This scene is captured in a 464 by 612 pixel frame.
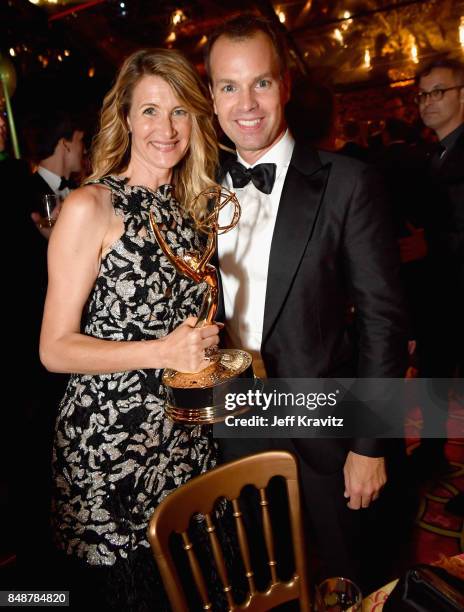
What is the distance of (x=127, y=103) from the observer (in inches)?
72.2

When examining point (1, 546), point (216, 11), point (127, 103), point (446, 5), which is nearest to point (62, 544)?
point (1, 546)

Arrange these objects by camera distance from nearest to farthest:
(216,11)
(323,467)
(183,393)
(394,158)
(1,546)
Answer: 1. (183,393)
2. (323,467)
3. (1,546)
4. (394,158)
5. (216,11)

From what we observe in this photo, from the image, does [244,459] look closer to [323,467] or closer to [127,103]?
[323,467]

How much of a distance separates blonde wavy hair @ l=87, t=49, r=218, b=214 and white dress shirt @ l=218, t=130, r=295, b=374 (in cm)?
23

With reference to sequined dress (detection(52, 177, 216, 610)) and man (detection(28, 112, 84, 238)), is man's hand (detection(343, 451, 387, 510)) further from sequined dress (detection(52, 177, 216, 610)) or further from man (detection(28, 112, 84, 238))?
man (detection(28, 112, 84, 238))

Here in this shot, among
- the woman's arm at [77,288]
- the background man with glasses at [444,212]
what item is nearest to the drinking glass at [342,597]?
the woman's arm at [77,288]

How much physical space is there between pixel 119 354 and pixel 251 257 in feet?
2.01

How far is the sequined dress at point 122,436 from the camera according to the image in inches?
65.5

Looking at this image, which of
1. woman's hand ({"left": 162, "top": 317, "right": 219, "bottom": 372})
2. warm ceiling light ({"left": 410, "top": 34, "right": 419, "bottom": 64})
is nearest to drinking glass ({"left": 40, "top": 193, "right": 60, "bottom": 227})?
woman's hand ({"left": 162, "top": 317, "right": 219, "bottom": 372})

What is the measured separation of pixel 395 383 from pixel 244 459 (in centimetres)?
63

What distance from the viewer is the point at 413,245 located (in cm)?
332

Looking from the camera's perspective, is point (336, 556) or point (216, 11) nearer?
point (336, 556)

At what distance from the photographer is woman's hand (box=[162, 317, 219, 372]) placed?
53.2 inches

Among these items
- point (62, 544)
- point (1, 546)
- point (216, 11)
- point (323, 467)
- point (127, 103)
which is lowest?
point (1, 546)
